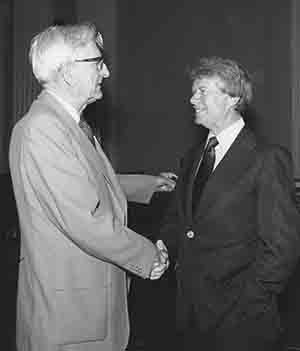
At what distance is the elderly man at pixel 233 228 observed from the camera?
2455 millimetres

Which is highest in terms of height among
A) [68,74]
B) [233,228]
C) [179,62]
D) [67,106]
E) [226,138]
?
[179,62]

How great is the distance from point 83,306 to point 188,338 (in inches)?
34.7

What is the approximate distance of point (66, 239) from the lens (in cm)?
220

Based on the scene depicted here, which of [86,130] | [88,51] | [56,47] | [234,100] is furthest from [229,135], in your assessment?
[56,47]

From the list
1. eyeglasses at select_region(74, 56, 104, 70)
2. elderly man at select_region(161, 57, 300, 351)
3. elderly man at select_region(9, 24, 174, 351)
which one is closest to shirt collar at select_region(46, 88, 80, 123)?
elderly man at select_region(9, 24, 174, 351)

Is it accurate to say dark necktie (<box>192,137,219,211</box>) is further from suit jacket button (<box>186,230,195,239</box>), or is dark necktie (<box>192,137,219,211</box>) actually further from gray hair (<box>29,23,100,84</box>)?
gray hair (<box>29,23,100,84</box>)

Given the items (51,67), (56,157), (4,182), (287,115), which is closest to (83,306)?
(56,157)

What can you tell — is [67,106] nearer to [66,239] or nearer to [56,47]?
[56,47]

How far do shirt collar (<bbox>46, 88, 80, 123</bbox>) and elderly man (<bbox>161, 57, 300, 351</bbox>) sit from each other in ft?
2.07

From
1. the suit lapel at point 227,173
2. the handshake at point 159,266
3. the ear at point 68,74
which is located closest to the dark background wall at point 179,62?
the suit lapel at point 227,173

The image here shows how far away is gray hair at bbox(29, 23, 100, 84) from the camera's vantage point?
219cm

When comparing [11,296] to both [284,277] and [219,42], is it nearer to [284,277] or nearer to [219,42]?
[284,277]

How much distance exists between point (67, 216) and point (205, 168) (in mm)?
823

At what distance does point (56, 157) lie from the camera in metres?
2.10
